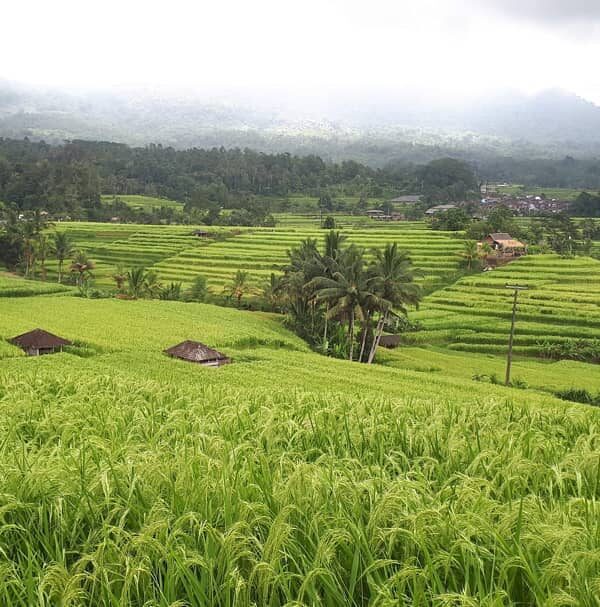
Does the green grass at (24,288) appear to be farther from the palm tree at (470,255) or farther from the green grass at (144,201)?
the green grass at (144,201)

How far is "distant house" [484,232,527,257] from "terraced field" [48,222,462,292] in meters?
3.15

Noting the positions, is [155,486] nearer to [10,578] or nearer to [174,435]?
[10,578]

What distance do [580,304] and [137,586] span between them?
38666mm

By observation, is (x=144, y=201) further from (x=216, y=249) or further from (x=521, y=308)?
(x=521, y=308)

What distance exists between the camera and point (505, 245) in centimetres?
5547

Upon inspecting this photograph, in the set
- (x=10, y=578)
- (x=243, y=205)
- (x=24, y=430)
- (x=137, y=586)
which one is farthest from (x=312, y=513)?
(x=243, y=205)

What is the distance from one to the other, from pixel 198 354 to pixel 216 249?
1495 inches

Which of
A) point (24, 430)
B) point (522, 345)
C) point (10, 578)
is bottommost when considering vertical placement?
point (522, 345)

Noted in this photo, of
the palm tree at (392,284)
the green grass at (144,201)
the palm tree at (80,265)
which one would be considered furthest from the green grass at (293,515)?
the green grass at (144,201)

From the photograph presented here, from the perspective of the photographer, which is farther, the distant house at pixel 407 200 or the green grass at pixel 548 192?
the green grass at pixel 548 192

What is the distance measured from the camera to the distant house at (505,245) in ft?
177

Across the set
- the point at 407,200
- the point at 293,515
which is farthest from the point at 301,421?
the point at 407,200

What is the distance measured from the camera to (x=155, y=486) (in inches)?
173

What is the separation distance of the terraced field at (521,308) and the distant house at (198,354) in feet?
50.2
